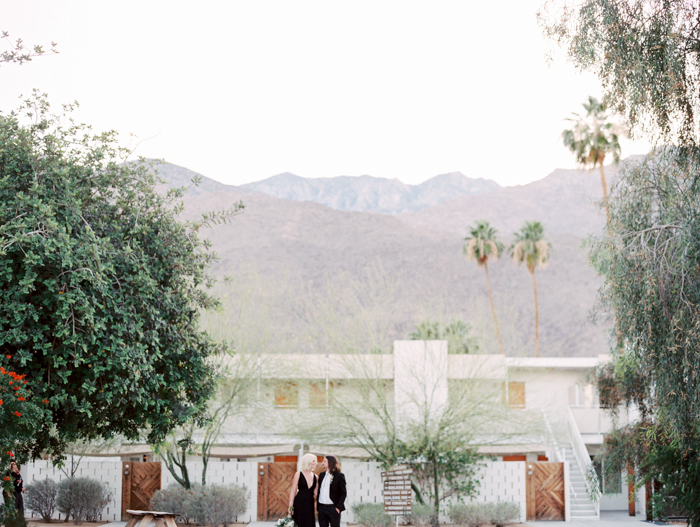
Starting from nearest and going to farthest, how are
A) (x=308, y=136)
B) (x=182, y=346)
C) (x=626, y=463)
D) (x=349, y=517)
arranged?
(x=182, y=346), (x=626, y=463), (x=349, y=517), (x=308, y=136)

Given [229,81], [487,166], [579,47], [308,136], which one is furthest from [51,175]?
[487,166]

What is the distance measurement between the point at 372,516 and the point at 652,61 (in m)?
14.0

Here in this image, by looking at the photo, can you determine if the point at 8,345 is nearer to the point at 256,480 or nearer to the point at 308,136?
the point at 256,480

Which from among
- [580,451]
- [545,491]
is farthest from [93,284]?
[580,451]

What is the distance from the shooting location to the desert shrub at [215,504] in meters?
19.3

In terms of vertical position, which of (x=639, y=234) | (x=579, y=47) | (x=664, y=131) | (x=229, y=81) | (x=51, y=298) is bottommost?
(x=51, y=298)

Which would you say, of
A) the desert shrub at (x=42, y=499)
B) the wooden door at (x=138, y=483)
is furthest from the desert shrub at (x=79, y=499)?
the wooden door at (x=138, y=483)

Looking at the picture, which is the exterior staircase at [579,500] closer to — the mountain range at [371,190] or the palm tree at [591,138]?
the palm tree at [591,138]

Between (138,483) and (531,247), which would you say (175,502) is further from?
(531,247)

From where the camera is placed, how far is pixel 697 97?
9.25 meters

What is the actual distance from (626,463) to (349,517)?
8.19 meters

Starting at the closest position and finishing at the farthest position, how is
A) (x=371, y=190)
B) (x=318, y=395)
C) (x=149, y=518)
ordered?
(x=149, y=518) → (x=318, y=395) → (x=371, y=190)

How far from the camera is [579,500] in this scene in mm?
23328

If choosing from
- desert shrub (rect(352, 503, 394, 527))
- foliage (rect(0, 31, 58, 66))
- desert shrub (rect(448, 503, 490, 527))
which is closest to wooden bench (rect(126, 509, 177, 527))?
desert shrub (rect(352, 503, 394, 527))
